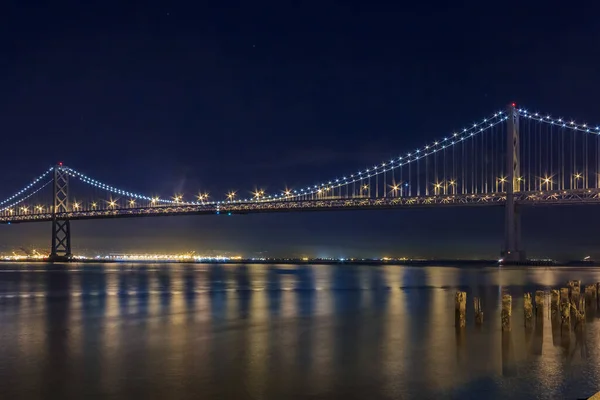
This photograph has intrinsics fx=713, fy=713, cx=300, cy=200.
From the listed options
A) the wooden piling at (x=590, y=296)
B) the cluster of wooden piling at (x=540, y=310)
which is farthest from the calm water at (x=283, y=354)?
the wooden piling at (x=590, y=296)

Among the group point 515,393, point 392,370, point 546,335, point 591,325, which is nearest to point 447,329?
point 546,335

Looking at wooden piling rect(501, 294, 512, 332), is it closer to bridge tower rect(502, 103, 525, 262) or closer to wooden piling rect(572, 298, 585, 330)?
wooden piling rect(572, 298, 585, 330)

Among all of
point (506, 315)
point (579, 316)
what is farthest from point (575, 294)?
point (506, 315)

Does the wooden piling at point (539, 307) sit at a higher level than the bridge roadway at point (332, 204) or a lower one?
lower

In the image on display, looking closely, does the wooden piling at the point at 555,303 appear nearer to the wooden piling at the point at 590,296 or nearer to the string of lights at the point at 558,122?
the wooden piling at the point at 590,296

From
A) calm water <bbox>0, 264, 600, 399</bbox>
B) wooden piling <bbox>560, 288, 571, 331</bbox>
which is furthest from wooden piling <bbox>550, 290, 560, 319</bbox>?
calm water <bbox>0, 264, 600, 399</bbox>

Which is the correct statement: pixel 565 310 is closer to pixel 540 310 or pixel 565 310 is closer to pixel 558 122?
pixel 540 310
